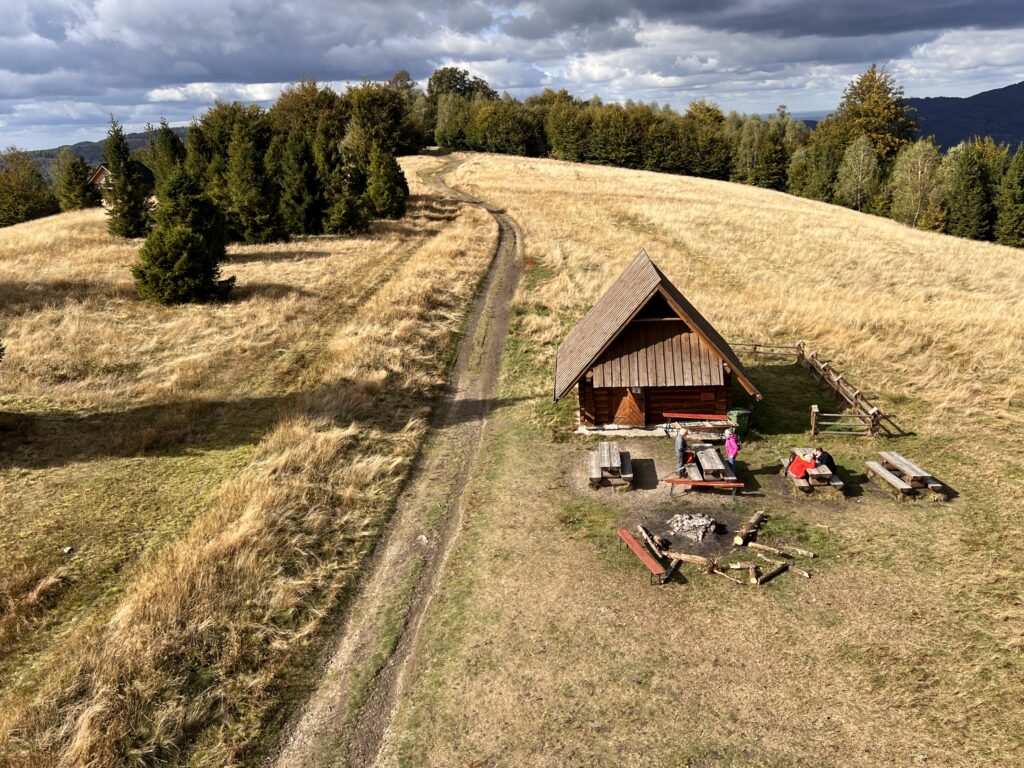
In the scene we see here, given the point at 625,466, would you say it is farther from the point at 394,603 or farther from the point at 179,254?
the point at 179,254

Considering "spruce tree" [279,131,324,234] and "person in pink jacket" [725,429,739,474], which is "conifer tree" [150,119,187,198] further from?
"person in pink jacket" [725,429,739,474]

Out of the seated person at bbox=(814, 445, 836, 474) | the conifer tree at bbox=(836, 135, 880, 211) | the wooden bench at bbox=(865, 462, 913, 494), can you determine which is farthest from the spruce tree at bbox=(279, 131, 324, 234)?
the conifer tree at bbox=(836, 135, 880, 211)

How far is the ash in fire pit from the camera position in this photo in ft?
46.3

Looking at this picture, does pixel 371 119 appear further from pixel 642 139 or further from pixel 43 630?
pixel 43 630

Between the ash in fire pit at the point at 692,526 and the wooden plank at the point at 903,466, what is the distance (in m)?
5.60

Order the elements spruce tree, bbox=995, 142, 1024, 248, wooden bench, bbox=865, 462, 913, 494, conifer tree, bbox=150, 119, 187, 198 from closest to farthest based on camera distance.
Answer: wooden bench, bbox=865, 462, 913, 494 < conifer tree, bbox=150, 119, 187, 198 < spruce tree, bbox=995, 142, 1024, 248

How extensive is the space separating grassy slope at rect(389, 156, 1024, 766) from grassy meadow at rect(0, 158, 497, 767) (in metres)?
3.23

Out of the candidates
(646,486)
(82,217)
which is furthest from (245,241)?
(646,486)

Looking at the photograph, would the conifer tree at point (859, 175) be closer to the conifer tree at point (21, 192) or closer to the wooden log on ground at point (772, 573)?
the wooden log on ground at point (772, 573)

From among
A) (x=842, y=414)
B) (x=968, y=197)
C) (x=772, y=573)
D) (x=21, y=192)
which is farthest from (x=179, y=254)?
(x=968, y=197)

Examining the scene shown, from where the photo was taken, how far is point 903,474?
1581 cm

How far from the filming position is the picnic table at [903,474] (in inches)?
601

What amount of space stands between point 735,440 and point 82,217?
179 ft

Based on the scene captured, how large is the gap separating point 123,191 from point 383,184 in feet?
62.3
